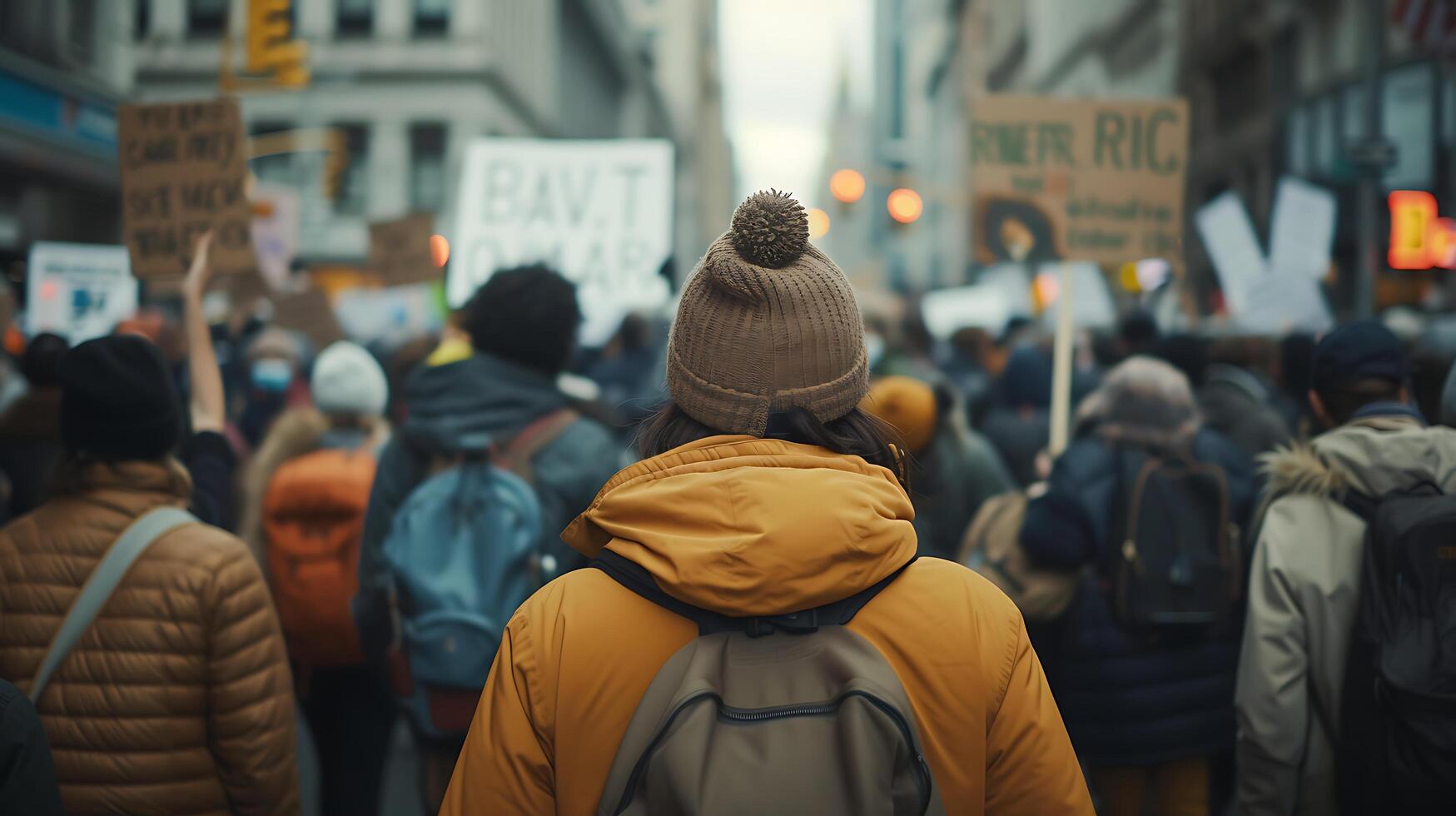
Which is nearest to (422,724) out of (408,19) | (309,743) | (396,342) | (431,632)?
(431,632)

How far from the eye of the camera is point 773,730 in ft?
5.75

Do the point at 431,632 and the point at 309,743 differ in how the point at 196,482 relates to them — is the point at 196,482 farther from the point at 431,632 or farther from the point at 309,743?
the point at 309,743

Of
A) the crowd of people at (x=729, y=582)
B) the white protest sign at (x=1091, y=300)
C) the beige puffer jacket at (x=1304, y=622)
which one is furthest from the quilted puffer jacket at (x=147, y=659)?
the white protest sign at (x=1091, y=300)

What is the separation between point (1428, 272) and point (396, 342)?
16.5 m

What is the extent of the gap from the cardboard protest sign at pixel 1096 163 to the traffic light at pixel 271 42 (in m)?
9.32

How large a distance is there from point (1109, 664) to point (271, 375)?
4819 mm

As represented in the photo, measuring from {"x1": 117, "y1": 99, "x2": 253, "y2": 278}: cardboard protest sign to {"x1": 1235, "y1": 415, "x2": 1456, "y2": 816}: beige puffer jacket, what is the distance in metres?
4.53

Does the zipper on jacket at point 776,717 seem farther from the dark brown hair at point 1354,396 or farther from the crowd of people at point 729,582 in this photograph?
the dark brown hair at point 1354,396

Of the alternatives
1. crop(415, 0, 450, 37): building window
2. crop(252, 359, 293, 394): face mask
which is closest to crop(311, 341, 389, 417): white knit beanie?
crop(252, 359, 293, 394): face mask

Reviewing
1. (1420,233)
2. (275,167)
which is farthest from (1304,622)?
(275,167)

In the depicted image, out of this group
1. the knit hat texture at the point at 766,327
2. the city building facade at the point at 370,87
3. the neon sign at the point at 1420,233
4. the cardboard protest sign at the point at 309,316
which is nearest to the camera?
the knit hat texture at the point at 766,327

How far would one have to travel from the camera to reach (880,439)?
2.12m

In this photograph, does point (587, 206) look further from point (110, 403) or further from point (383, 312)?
point (383, 312)

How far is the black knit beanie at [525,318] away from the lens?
398cm
